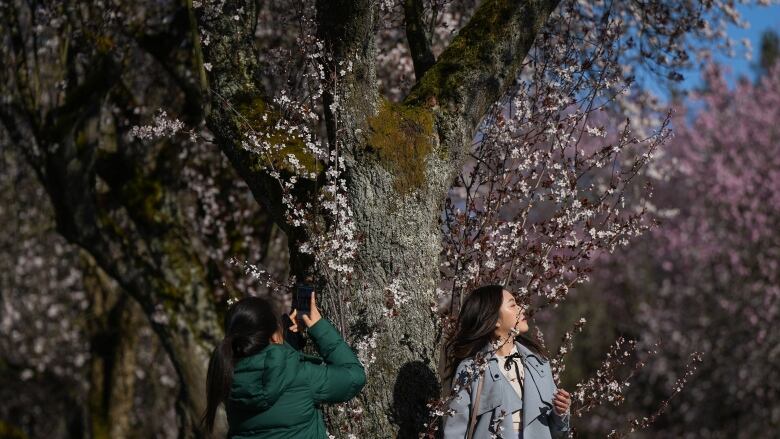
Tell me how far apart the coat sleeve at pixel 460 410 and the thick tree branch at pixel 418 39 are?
1.91 metres

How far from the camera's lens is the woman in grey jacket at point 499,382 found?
157 inches

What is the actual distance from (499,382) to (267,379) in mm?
1061

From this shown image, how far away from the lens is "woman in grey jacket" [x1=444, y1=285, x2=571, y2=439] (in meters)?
3.99

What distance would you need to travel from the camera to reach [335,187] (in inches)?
166

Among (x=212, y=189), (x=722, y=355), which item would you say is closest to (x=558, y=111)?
(x=212, y=189)

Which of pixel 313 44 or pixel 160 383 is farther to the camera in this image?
pixel 160 383

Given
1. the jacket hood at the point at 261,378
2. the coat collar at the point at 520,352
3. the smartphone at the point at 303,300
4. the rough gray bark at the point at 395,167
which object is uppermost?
the rough gray bark at the point at 395,167

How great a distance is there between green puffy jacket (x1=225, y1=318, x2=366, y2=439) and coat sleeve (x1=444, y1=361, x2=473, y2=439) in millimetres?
500

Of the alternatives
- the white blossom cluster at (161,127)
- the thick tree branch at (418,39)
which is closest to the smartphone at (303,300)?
the white blossom cluster at (161,127)

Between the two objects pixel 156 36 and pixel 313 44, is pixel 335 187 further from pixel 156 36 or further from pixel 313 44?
pixel 156 36

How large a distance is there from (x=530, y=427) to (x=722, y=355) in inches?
589

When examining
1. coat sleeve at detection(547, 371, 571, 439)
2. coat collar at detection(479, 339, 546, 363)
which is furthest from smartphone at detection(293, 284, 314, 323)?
coat sleeve at detection(547, 371, 571, 439)

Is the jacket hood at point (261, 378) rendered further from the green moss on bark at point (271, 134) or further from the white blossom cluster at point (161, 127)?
the white blossom cluster at point (161, 127)

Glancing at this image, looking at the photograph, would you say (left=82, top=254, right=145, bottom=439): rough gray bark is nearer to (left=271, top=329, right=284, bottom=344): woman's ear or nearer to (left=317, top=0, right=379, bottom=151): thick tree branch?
(left=317, top=0, right=379, bottom=151): thick tree branch
